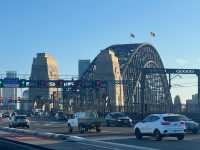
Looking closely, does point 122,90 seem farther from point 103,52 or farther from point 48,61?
point 48,61

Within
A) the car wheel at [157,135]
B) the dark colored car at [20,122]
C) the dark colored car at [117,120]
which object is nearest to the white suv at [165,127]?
the car wheel at [157,135]

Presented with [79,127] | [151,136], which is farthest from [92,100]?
[151,136]

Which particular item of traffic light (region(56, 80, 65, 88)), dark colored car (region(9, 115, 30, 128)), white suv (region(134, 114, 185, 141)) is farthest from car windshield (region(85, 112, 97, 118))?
traffic light (region(56, 80, 65, 88))

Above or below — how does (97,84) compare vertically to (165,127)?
above

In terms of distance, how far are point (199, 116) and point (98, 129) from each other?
1762cm

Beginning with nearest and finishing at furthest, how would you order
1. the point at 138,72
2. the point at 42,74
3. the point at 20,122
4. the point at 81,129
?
the point at 81,129
the point at 20,122
the point at 138,72
the point at 42,74

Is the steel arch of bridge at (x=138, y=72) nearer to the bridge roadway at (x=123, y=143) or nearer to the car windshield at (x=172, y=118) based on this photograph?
the bridge roadway at (x=123, y=143)

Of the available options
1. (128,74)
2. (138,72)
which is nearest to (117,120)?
(138,72)

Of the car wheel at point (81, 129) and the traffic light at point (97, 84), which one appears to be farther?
the traffic light at point (97, 84)

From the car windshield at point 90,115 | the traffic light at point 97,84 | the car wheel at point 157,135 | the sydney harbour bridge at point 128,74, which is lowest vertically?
the car wheel at point 157,135

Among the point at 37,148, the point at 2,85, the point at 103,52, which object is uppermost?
the point at 103,52

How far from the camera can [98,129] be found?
4712 cm

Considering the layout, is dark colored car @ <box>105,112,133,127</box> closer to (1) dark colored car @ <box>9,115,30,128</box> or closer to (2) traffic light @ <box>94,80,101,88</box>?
(1) dark colored car @ <box>9,115,30,128</box>

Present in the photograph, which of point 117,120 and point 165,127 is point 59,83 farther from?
point 165,127
